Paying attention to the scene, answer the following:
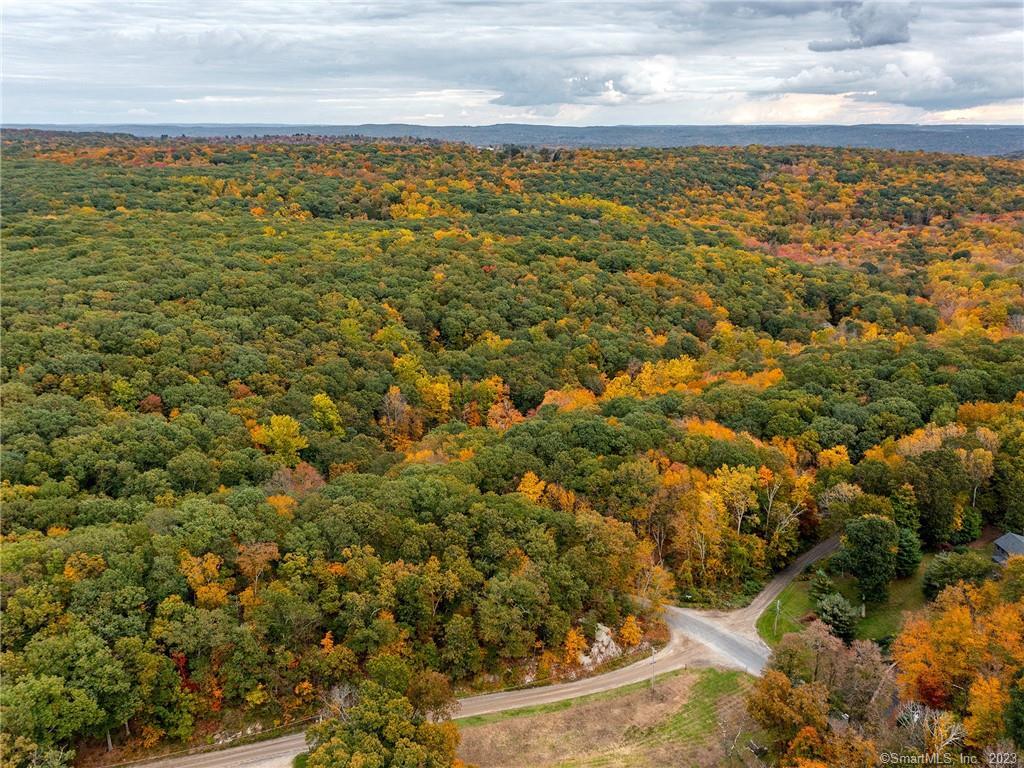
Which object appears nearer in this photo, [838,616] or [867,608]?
[838,616]

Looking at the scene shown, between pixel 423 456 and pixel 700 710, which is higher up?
pixel 423 456

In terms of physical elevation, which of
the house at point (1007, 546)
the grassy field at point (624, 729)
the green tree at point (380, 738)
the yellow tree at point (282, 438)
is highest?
the yellow tree at point (282, 438)

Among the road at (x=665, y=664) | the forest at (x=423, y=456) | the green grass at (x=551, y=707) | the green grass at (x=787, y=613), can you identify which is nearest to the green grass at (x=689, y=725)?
the road at (x=665, y=664)

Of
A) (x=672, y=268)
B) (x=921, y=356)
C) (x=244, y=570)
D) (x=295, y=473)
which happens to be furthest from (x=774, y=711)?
(x=672, y=268)

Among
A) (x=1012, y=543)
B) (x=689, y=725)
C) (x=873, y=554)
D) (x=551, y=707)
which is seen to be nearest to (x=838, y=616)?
(x=873, y=554)

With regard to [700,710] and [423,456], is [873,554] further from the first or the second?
[423,456]

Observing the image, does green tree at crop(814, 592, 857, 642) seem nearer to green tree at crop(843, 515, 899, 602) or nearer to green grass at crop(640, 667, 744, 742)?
green tree at crop(843, 515, 899, 602)

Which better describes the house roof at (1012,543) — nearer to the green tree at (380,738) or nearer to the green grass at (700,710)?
the green grass at (700,710)

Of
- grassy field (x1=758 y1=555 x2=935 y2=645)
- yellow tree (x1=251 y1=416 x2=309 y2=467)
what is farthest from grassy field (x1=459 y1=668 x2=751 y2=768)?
yellow tree (x1=251 y1=416 x2=309 y2=467)
